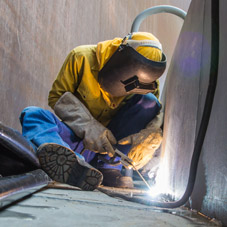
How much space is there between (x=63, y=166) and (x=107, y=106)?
104 cm

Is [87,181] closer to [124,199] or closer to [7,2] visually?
[124,199]

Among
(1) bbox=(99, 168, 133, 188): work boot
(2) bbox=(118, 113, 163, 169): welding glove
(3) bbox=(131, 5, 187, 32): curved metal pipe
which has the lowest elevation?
(1) bbox=(99, 168, 133, 188): work boot

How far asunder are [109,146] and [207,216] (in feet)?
4.14

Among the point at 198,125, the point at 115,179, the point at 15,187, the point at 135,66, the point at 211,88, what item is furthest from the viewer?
the point at 115,179

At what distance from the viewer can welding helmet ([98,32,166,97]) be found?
6.52ft

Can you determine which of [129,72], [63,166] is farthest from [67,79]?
[63,166]

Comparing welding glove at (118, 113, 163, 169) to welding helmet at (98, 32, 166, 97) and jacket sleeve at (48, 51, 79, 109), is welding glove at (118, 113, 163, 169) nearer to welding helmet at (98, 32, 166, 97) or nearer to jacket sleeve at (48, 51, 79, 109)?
welding helmet at (98, 32, 166, 97)

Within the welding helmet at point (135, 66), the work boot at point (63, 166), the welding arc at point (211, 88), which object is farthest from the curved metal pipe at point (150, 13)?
the welding arc at point (211, 88)

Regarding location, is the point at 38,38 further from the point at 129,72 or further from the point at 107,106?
the point at 129,72

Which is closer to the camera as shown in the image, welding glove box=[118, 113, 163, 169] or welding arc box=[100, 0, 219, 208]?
welding arc box=[100, 0, 219, 208]

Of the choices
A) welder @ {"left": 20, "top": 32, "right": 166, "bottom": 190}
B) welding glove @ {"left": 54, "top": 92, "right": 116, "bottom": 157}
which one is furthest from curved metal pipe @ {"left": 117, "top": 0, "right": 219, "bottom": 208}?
welding glove @ {"left": 54, "top": 92, "right": 116, "bottom": 157}

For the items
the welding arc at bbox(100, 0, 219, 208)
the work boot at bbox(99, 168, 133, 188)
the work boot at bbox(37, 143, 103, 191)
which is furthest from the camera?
the work boot at bbox(99, 168, 133, 188)

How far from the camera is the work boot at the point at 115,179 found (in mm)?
2531

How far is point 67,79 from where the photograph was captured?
7.88 ft
